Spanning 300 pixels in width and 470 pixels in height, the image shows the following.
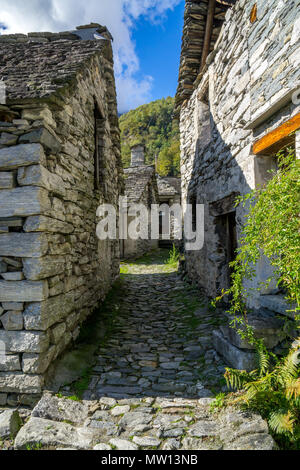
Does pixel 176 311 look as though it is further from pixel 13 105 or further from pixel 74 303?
pixel 13 105

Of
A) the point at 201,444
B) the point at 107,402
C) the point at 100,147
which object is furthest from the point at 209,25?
the point at 201,444

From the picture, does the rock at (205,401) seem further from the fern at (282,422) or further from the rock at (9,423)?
the rock at (9,423)

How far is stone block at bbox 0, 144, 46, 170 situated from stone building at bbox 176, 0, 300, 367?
2.68m

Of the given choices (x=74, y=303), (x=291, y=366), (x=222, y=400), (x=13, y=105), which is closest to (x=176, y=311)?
(x=74, y=303)

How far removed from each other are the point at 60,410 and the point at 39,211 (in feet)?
6.59

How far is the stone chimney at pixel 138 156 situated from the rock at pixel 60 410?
1532cm

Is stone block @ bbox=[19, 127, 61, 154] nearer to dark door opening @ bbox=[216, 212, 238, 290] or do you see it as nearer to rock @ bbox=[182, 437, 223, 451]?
rock @ bbox=[182, 437, 223, 451]

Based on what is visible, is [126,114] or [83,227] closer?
[83,227]

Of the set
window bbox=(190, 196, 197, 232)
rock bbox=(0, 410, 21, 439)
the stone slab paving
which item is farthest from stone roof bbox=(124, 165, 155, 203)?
rock bbox=(0, 410, 21, 439)

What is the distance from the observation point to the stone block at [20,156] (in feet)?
9.78

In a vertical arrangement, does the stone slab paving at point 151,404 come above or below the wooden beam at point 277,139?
below

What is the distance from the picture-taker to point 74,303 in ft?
13.2

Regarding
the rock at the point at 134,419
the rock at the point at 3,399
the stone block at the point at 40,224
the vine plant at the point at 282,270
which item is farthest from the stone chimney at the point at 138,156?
the rock at the point at 134,419
